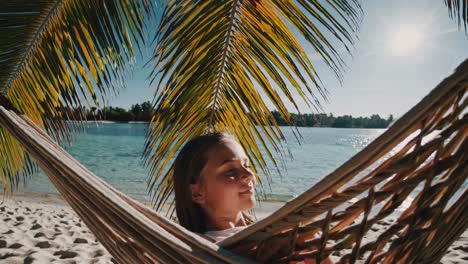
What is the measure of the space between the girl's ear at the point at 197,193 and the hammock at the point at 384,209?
2.03 ft

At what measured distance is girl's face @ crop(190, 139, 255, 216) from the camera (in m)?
1.11

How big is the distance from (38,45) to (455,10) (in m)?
1.80

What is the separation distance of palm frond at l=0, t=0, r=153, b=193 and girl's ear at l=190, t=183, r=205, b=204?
0.76m

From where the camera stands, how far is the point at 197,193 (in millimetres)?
1210

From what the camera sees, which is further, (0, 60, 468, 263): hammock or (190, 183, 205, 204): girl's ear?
(190, 183, 205, 204): girl's ear

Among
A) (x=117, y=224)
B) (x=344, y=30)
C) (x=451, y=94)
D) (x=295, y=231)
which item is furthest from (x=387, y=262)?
(x=344, y=30)

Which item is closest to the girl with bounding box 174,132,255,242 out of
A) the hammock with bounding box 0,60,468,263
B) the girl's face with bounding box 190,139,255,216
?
the girl's face with bounding box 190,139,255,216

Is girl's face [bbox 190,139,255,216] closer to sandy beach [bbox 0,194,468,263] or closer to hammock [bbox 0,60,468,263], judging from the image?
hammock [bbox 0,60,468,263]

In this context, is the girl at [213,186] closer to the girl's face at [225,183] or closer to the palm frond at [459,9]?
the girl's face at [225,183]

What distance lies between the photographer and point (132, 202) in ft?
2.23

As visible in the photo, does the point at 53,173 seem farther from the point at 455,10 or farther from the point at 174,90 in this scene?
the point at 455,10

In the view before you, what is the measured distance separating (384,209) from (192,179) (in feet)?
2.72

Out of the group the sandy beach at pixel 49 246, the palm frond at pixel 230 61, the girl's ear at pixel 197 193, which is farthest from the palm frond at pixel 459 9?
the sandy beach at pixel 49 246

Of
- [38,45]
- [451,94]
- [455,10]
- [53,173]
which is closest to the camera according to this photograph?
[451,94]
